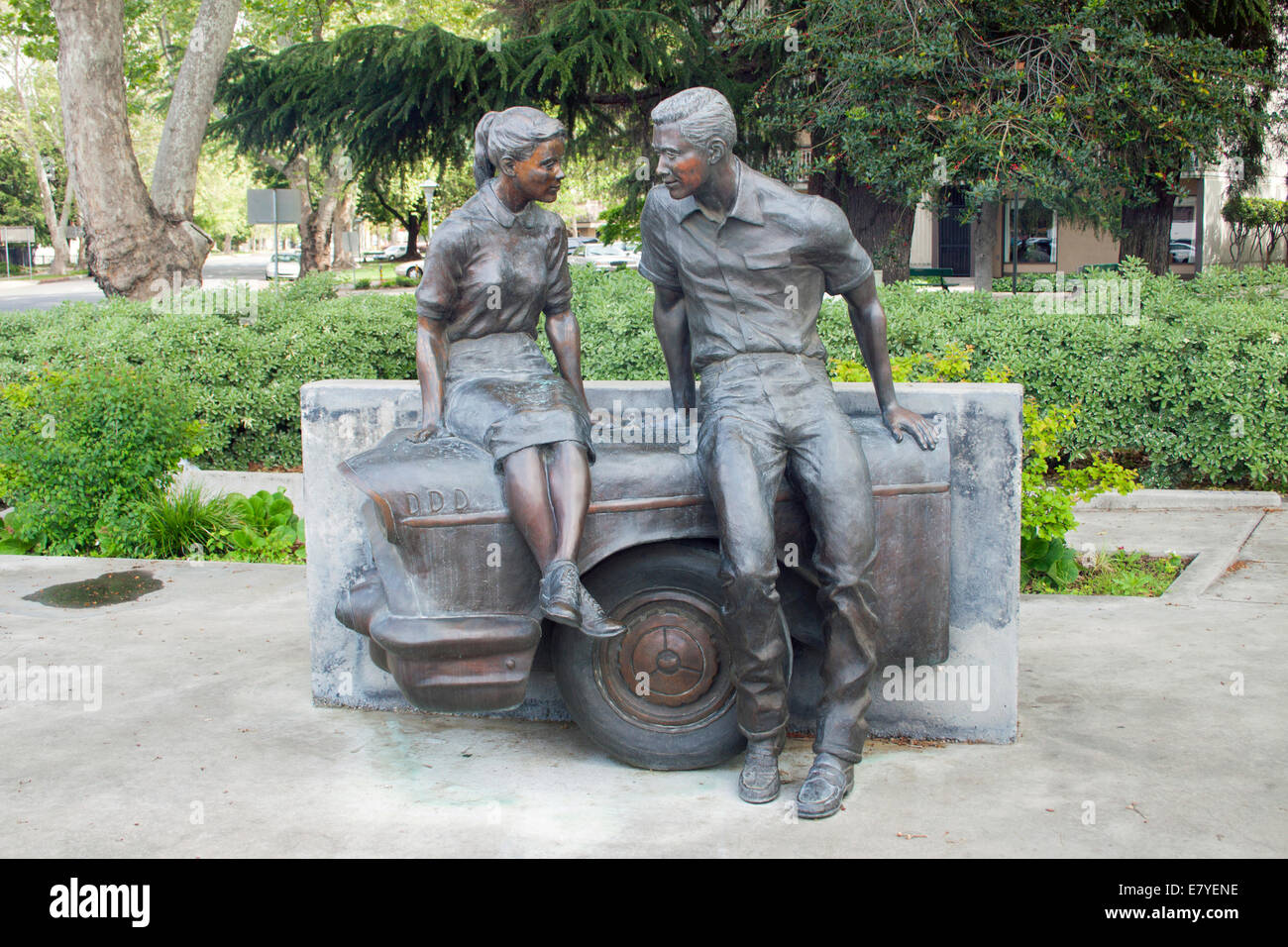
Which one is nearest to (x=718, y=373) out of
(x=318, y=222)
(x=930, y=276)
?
(x=930, y=276)

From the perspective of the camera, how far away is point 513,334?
4496mm

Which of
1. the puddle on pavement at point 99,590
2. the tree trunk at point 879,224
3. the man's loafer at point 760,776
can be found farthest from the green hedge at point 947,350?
the man's loafer at point 760,776

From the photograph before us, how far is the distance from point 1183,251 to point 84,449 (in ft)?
93.5

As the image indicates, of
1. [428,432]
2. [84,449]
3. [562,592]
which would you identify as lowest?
[562,592]

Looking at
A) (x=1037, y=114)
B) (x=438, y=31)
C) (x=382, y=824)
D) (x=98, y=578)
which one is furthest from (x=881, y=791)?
(x=438, y=31)

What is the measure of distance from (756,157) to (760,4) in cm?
182

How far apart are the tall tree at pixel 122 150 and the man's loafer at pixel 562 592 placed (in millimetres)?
9585

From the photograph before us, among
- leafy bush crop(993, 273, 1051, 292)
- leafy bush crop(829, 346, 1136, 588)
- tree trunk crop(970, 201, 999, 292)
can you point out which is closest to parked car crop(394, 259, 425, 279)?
tree trunk crop(970, 201, 999, 292)

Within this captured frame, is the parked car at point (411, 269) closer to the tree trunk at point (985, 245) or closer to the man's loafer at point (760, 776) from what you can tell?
the tree trunk at point (985, 245)

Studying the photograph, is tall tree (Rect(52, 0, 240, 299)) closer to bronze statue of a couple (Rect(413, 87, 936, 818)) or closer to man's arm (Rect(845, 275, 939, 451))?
bronze statue of a couple (Rect(413, 87, 936, 818))

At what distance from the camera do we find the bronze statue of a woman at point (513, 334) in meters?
3.85

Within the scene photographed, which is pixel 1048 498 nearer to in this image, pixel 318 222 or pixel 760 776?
pixel 760 776

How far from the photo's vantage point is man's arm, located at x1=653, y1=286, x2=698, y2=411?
440 centimetres

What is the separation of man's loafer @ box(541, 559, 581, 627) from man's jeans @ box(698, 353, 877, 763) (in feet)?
1.51
